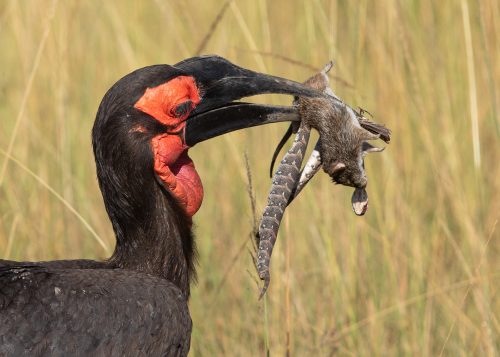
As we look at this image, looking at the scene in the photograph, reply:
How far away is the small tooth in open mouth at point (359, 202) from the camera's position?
12.1ft

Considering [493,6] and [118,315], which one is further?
[493,6]

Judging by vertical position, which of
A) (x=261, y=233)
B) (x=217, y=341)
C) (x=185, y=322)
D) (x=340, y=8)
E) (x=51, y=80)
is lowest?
(x=217, y=341)

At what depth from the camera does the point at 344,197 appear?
5.28 m

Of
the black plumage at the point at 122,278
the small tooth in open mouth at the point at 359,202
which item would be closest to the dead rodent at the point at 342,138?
the small tooth in open mouth at the point at 359,202

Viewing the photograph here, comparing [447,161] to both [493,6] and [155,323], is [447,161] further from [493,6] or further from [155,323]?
[155,323]

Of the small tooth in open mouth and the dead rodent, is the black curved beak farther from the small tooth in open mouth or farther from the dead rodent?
the small tooth in open mouth

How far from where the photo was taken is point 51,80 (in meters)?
5.55

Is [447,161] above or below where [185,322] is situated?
above

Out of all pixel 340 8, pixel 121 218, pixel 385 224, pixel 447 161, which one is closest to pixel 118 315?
pixel 121 218

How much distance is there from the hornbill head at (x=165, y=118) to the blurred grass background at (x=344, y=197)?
514mm

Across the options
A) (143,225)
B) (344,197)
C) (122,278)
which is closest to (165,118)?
(143,225)

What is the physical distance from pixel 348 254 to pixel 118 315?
158 cm

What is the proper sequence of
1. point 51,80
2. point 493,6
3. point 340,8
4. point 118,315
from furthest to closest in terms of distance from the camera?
point 340,8
point 51,80
point 493,6
point 118,315

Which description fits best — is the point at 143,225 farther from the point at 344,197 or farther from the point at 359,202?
the point at 344,197
